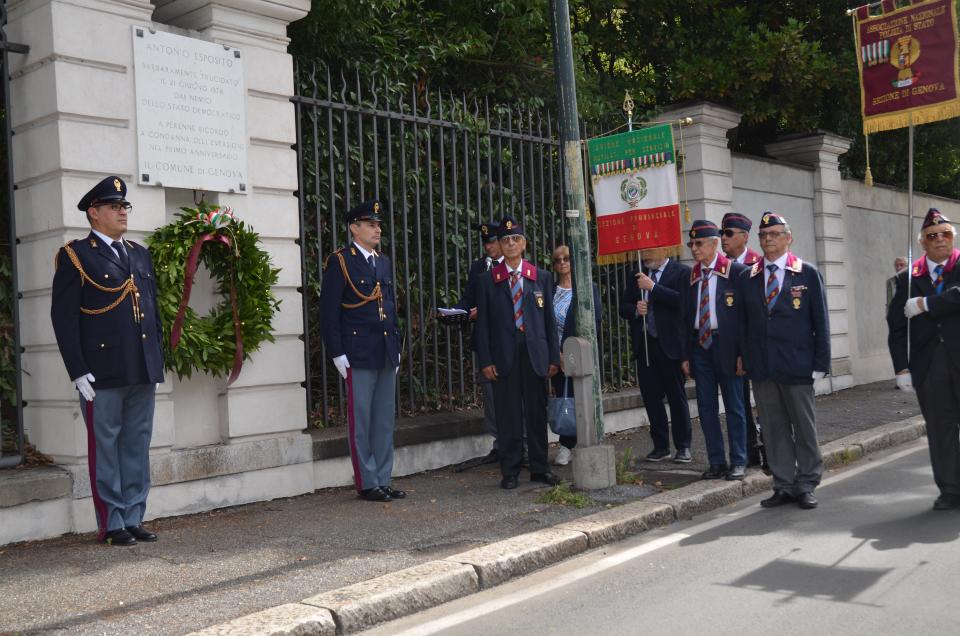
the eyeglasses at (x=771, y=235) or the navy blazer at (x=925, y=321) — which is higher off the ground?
the eyeglasses at (x=771, y=235)

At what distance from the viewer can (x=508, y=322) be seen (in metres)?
7.49

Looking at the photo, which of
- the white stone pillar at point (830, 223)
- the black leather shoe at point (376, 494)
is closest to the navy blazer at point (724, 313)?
the black leather shoe at point (376, 494)

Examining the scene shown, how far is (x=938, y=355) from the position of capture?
21.6 feet

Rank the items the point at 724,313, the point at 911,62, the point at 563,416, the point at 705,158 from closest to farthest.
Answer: the point at 724,313 < the point at 563,416 < the point at 911,62 < the point at 705,158

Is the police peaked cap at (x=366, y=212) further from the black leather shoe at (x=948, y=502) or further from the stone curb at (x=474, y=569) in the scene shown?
the black leather shoe at (x=948, y=502)

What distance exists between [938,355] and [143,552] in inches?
207

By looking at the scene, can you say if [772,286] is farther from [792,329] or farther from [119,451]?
[119,451]

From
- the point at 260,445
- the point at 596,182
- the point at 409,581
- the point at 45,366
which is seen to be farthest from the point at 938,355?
the point at 45,366

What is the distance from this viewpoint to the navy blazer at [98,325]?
5781mm

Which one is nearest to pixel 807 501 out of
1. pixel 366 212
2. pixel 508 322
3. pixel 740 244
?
pixel 740 244

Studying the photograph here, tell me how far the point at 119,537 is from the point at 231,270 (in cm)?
205

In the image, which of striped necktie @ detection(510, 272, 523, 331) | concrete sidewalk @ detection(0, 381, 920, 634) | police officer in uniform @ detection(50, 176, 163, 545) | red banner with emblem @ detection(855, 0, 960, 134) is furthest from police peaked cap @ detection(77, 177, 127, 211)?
red banner with emblem @ detection(855, 0, 960, 134)

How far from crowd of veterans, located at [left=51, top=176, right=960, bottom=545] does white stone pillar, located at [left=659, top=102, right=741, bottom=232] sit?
4153mm

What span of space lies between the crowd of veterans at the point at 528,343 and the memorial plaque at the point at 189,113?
750 millimetres
